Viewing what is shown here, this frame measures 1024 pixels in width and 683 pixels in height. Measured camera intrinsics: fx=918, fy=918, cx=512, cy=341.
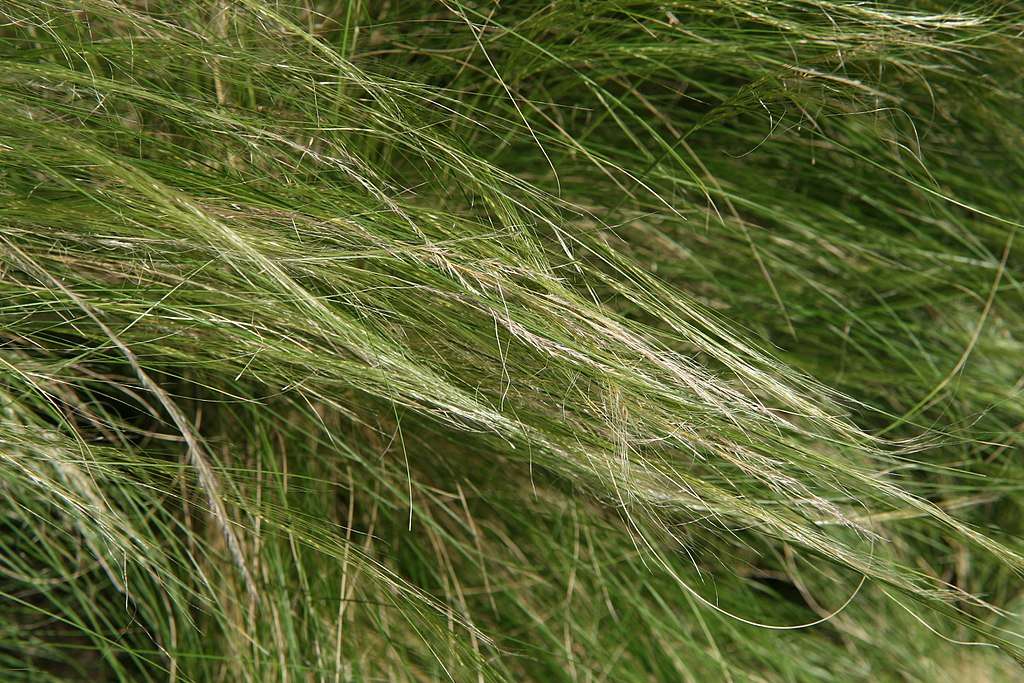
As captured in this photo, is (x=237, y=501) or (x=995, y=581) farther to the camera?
(x=995, y=581)

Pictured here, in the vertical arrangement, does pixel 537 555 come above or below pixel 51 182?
below

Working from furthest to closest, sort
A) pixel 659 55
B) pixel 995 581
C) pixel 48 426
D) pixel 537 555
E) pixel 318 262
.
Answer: pixel 995 581, pixel 537 555, pixel 659 55, pixel 48 426, pixel 318 262

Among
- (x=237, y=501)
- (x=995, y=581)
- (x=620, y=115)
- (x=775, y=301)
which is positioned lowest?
(x=995, y=581)

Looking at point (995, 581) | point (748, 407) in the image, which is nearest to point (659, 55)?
point (748, 407)

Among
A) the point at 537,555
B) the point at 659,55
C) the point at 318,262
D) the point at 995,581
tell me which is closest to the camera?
the point at 318,262

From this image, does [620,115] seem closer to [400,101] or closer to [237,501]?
[400,101]

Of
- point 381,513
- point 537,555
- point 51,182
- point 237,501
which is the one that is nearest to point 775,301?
point 537,555

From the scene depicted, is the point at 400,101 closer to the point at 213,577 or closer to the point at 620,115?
the point at 620,115
